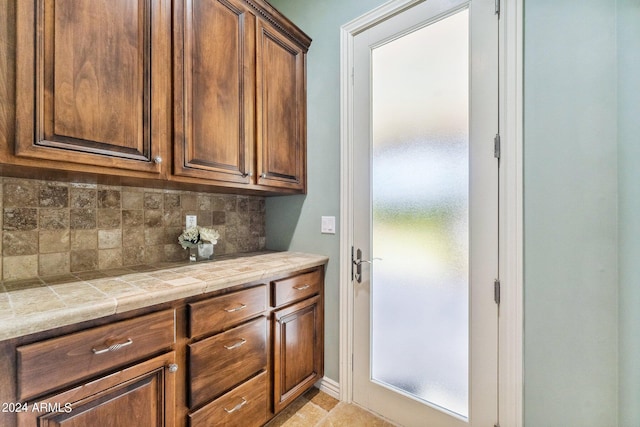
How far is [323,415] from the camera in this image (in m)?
1.62

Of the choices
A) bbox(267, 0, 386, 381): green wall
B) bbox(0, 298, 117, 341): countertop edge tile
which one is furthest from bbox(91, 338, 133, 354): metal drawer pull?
bbox(267, 0, 386, 381): green wall

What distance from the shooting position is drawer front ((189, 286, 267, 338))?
1.11 meters

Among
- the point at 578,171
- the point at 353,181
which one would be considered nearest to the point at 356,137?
the point at 353,181

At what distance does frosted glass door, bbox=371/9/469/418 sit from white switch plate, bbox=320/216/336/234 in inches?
11.8

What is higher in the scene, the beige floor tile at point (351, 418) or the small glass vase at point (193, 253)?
the small glass vase at point (193, 253)

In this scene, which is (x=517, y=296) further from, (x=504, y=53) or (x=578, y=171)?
(x=504, y=53)

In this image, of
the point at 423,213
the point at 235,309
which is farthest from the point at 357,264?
the point at 235,309

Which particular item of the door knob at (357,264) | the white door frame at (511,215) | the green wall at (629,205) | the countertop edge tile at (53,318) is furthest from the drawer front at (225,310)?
the green wall at (629,205)

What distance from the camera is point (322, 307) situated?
6.15 feet

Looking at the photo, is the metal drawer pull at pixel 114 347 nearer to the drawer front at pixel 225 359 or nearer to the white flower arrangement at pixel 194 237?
the drawer front at pixel 225 359

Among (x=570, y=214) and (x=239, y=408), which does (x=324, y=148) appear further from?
(x=239, y=408)

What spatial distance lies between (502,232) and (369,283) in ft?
2.54

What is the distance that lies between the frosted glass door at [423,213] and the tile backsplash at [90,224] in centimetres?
119

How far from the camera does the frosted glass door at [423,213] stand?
1374 mm
